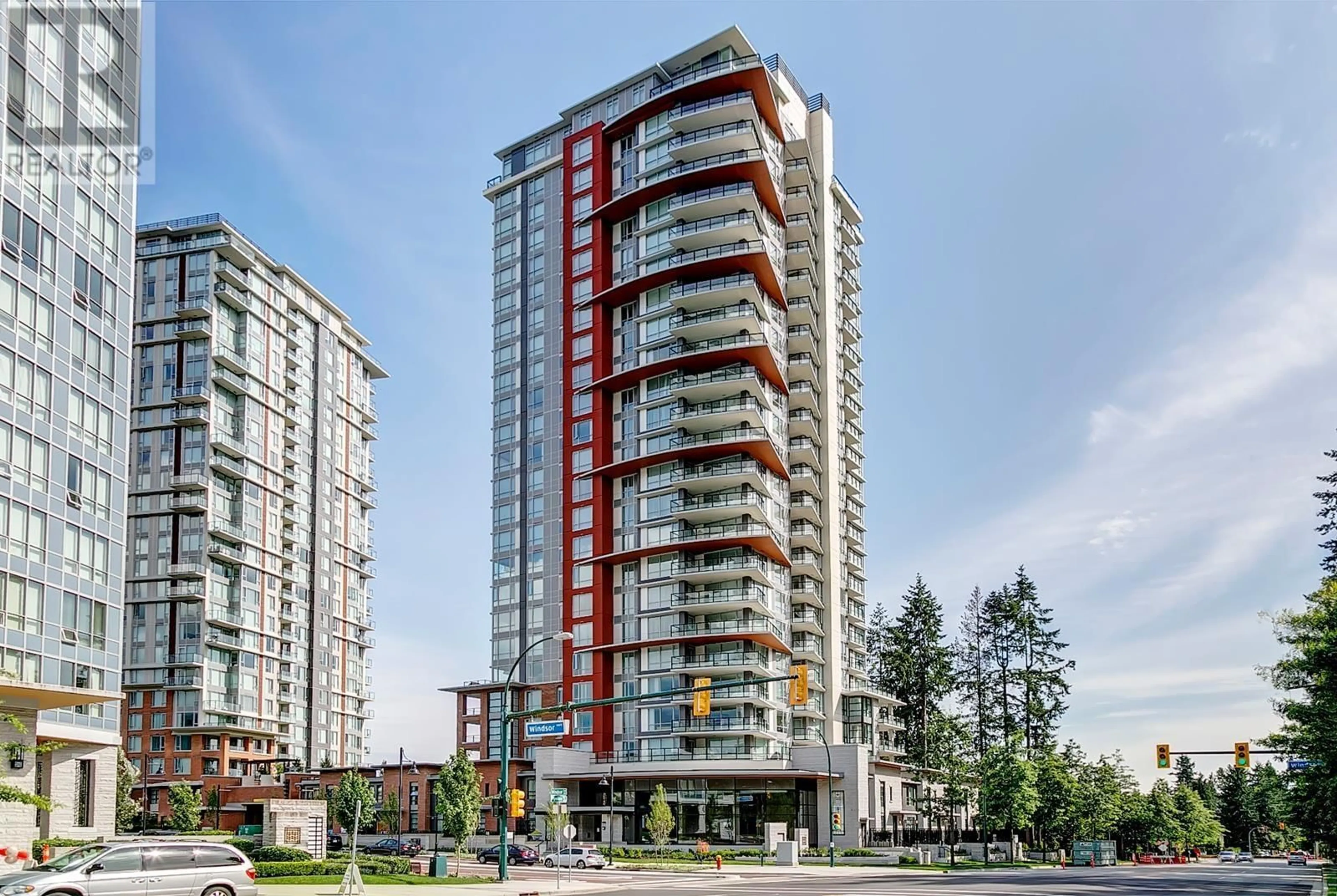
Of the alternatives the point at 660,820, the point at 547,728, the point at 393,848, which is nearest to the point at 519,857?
the point at 660,820

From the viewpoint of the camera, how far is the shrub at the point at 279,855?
48.3 m

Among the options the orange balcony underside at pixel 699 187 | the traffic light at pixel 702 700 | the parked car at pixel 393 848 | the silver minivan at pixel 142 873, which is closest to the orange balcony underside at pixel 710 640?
the parked car at pixel 393 848

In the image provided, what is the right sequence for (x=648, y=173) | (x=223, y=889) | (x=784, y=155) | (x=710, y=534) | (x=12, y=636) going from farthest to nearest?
1. (x=784, y=155)
2. (x=648, y=173)
3. (x=710, y=534)
4. (x=12, y=636)
5. (x=223, y=889)

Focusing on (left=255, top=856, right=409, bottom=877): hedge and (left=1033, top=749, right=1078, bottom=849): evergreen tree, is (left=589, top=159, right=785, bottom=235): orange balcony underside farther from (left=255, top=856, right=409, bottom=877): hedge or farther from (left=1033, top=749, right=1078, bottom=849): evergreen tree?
(left=255, top=856, right=409, bottom=877): hedge

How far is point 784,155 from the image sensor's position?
4259 inches

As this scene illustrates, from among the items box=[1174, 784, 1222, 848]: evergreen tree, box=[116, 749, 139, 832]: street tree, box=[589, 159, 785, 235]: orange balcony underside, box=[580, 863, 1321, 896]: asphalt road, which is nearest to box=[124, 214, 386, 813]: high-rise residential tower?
box=[116, 749, 139, 832]: street tree

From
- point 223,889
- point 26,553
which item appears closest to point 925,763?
point 26,553

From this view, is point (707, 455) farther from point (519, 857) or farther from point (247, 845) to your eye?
point (247, 845)

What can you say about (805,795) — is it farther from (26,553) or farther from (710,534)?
(26,553)

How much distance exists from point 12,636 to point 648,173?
62.4 metres

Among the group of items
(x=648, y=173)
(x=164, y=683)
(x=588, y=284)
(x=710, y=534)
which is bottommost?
(x=164, y=683)

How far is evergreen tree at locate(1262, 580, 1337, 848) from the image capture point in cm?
5038

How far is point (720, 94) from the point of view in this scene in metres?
99.1

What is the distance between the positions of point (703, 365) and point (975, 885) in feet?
165
